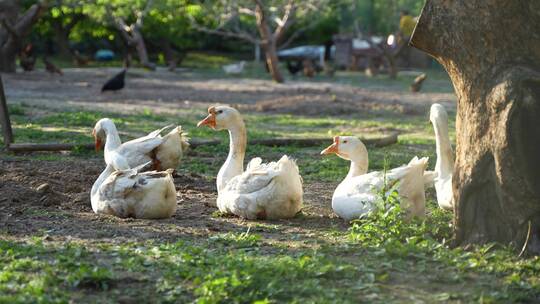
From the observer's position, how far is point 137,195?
28.8ft

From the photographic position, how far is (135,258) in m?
6.88

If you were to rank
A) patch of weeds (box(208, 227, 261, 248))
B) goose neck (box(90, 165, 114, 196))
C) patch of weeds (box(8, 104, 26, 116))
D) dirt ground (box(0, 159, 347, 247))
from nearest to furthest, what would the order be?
patch of weeds (box(208, 227, 261, 248)) < dirt ground (box(0, 159, 347, 247)) < goose neck (box(90, 165, 114, 196)) < patch of weeds (box(8, 104, 26, 116))

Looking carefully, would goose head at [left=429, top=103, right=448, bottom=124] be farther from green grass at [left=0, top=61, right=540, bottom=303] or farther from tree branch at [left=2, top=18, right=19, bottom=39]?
tree branch at [left=2, top=18, right=19, bottom=39]

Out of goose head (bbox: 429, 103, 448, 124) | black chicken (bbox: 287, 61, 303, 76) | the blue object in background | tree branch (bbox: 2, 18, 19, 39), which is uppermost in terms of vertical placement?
tree branch (bbox: 2, 18, 19, 39)

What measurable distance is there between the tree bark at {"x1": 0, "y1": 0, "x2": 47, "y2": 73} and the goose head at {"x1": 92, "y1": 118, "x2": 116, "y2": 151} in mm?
20562

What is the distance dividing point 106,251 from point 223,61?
45539 millimetres

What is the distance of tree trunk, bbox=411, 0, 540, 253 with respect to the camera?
6.94 metres

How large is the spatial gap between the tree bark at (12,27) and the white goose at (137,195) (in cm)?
2289

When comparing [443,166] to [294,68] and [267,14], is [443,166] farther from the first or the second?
[294,68]

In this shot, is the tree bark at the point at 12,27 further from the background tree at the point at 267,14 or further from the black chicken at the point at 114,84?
the background tree at the point at 267,14

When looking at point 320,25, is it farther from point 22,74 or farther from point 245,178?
point 245,178

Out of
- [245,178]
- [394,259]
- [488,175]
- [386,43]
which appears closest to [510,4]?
[488,175]

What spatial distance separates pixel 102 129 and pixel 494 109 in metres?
5.11

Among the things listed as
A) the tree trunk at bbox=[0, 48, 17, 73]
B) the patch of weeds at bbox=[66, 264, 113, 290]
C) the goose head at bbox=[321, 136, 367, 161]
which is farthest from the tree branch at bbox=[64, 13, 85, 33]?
the patch of weeds at bbox=[66, 264, 113, 290]
